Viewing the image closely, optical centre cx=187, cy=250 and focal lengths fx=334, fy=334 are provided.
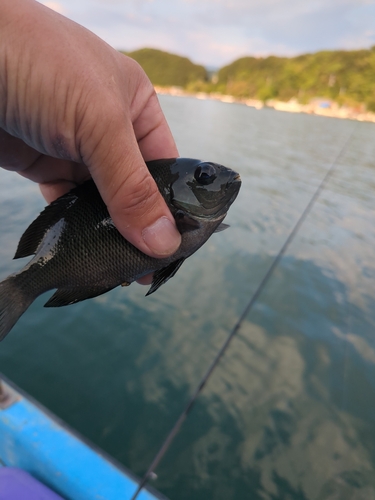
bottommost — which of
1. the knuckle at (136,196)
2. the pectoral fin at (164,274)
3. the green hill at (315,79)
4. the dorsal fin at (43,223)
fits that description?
the pectoral fin at (164,274)

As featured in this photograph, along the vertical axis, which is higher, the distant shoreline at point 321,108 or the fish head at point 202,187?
the fish head at point 202,187

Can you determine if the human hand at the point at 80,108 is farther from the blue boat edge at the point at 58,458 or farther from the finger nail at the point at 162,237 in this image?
the blue boat edge at the point at 58,458

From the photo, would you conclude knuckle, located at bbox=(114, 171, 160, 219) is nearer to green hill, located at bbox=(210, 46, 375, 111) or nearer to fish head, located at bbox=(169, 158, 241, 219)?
fish head, located at bbox=(169, 158, 241, 219)

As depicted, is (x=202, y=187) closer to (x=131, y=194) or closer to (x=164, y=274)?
(x=131, y=194)

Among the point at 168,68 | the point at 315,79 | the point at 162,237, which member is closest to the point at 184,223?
the point at 162,237

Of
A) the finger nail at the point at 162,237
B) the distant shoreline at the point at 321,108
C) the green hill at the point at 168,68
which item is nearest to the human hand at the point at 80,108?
the finger nail at the point at 162,237

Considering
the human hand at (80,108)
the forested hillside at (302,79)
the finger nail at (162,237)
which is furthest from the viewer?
the forested hillside at (302,79)

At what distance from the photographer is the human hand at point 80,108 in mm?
1359

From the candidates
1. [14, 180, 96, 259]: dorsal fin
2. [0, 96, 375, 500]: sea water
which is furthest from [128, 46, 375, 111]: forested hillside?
[14, 180, 96, 259]: dorsal fin

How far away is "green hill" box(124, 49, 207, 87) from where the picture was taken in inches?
5177

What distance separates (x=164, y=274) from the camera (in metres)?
1.76

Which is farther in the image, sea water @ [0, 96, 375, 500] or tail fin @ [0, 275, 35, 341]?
sea water @ [0, 96, 375, 500]

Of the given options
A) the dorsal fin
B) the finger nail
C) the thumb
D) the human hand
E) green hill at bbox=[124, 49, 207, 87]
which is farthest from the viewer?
green hill at bbox=[124, 49, 207, 87]

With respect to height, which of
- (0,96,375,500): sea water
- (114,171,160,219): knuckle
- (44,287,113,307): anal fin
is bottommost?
(0,96,375,500): sea water
